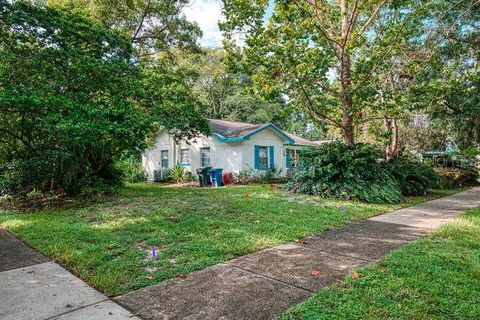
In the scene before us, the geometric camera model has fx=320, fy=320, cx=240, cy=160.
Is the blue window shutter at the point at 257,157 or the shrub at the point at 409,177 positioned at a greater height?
the blue window shutter at the point at 257,157

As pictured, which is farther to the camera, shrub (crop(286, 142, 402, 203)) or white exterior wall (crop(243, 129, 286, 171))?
white exterior wall (crop(243, 129, 286, 171))

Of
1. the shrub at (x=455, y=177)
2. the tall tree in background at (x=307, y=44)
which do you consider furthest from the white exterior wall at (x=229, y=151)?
the shrub at (x=455, y=177)

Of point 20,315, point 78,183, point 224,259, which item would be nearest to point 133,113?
point 78,183

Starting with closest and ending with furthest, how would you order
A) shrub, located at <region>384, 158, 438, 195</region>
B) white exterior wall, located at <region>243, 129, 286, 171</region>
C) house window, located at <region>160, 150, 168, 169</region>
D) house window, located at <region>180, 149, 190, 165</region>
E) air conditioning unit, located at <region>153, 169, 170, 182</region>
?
shrub, located at <region>384, 158, 438, 195</region> < white exterior wall, located at <region>243, 129, 286, 171</region> < house window, located at <region>180, 149, 190, 165</region> < air conditioning unit, located at <region>153, 169, 170, 182</region> < house window, located at <region>160, 150, 168, 169</region>

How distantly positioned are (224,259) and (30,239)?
12.0 feet

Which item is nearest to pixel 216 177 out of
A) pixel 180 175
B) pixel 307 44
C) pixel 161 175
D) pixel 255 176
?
pixel 255 176

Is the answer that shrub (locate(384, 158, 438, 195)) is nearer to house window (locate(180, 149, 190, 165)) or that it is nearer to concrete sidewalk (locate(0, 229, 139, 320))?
concrete sidewalk (locate(0, 229, 139, 320))

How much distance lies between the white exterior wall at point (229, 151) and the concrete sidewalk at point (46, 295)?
11.5 metres

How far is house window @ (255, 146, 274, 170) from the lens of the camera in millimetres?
17641

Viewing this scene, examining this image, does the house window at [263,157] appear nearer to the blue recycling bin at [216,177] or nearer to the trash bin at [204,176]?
the blue recycling bin at [216,177]

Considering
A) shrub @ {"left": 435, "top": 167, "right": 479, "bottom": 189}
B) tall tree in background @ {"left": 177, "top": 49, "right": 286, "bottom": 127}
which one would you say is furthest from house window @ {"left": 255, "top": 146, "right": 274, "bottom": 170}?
tall tree in background @ {"left": 177, "top": 49, "right": 286, "bottom": 127}

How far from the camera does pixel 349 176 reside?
1019 centimetres

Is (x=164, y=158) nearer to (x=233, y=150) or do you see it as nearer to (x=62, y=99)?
(x=233, y=150)

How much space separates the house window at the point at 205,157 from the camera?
60.1 ft
